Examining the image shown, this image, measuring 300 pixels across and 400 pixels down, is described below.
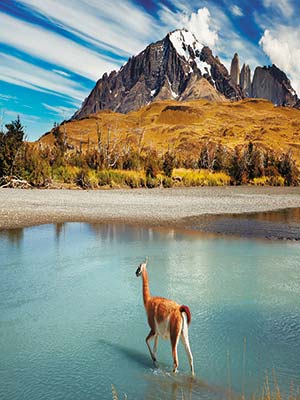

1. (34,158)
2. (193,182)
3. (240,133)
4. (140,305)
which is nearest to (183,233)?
(140,305)

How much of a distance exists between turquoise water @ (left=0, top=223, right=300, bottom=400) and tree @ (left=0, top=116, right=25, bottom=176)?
21.9m

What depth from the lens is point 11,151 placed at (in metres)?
33.8

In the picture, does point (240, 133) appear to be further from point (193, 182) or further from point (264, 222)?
point (264, 222)

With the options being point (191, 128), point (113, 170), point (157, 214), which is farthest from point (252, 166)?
point (191, 128)

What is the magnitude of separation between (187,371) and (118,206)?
1841cm

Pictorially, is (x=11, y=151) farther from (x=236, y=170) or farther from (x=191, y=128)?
(x=191, y=128)

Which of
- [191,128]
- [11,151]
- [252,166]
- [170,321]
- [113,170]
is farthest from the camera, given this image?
[191,128]

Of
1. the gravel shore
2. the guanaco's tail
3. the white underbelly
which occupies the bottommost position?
the gravel shore

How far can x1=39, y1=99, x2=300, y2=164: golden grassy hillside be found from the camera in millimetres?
109381

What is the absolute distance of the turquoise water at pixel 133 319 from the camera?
4.94 metres

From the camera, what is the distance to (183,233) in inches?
647

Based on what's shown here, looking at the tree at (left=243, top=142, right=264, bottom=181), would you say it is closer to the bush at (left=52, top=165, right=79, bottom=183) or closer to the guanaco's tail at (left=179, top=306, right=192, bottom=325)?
the bush at (left=52, top=165, right=79, bottom=183)

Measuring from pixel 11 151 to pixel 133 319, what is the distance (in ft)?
97.5

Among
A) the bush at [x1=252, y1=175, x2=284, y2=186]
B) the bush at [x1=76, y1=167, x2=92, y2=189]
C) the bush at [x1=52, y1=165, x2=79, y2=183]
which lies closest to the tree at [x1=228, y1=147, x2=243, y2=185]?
the bush at [x1=252, y1=175, x2=284, y2=186]
